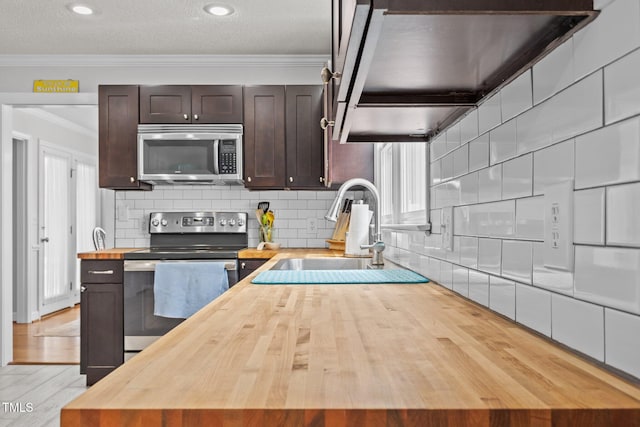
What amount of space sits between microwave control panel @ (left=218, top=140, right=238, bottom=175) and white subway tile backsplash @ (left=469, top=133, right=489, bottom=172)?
2.57 metres

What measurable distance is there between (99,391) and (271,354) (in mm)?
250

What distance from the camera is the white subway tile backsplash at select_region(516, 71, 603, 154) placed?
719 mm

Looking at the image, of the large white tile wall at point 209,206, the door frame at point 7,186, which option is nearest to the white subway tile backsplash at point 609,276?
the large white tile wall at point 209,206

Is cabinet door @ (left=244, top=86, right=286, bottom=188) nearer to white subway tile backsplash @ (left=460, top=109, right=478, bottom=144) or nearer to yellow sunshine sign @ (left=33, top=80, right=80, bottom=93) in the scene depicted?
yellow sunshine sign @ (left=33, top=80, right=80, bottom=93)

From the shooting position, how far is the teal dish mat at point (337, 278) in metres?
1.65

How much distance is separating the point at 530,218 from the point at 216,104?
3.13 meters

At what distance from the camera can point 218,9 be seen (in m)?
3.10

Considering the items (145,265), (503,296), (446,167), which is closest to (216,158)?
(145,265)

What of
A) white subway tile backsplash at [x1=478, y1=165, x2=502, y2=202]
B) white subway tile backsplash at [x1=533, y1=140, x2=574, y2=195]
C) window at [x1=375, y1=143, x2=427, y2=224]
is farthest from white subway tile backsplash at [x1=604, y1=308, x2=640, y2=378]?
window at [x1=375, y1=143, x2=427, y2=224]

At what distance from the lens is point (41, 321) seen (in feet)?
18.3

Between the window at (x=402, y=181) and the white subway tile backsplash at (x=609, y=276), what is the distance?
1.15 metres

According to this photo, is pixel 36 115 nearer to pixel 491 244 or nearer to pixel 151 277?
pixel 151 277

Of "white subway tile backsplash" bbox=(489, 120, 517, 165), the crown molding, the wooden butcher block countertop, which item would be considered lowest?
the wooden butcher block countertop

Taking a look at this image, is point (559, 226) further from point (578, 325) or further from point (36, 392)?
point (36, 392)
